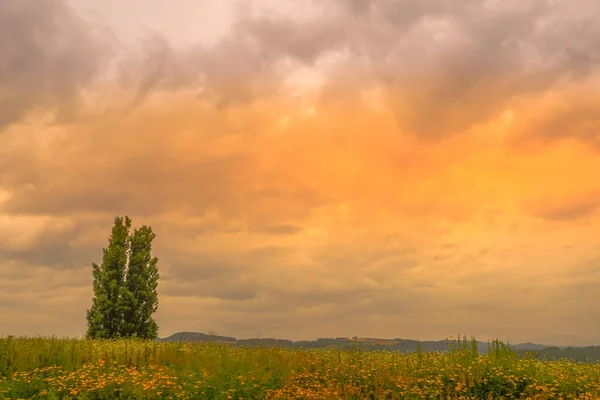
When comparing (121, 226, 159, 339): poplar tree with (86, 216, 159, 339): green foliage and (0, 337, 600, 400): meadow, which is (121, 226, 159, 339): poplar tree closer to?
(86, 216, 159, 339): green foliage

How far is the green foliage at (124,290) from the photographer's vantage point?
30422 millimetres

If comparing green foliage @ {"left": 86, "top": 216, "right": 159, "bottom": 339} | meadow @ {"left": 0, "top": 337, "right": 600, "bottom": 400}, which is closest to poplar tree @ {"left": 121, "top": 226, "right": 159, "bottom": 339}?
green foliage @ {"left": 86, "top": 216, "right": 159, "bottom": 339}

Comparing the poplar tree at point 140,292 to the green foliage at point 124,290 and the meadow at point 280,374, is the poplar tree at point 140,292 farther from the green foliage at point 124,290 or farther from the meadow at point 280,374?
the meadow at point 280,374

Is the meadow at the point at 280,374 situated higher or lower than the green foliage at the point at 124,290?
lower

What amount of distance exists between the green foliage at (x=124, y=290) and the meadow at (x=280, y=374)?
33.2ft

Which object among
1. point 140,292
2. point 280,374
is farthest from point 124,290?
point 280,374

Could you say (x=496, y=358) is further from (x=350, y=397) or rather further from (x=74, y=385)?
(x=74, y=385)

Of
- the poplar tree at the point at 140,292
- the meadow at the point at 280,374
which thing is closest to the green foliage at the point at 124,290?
the poplar tree at the point at 140,292

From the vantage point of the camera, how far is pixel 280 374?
16672 mm

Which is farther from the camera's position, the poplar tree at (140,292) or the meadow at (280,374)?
the poplar tree at (140,292)

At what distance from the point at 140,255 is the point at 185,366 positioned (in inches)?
598

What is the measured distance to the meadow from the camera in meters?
14.7

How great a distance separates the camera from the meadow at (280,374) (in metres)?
14.7

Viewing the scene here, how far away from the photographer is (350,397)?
1471 cm
